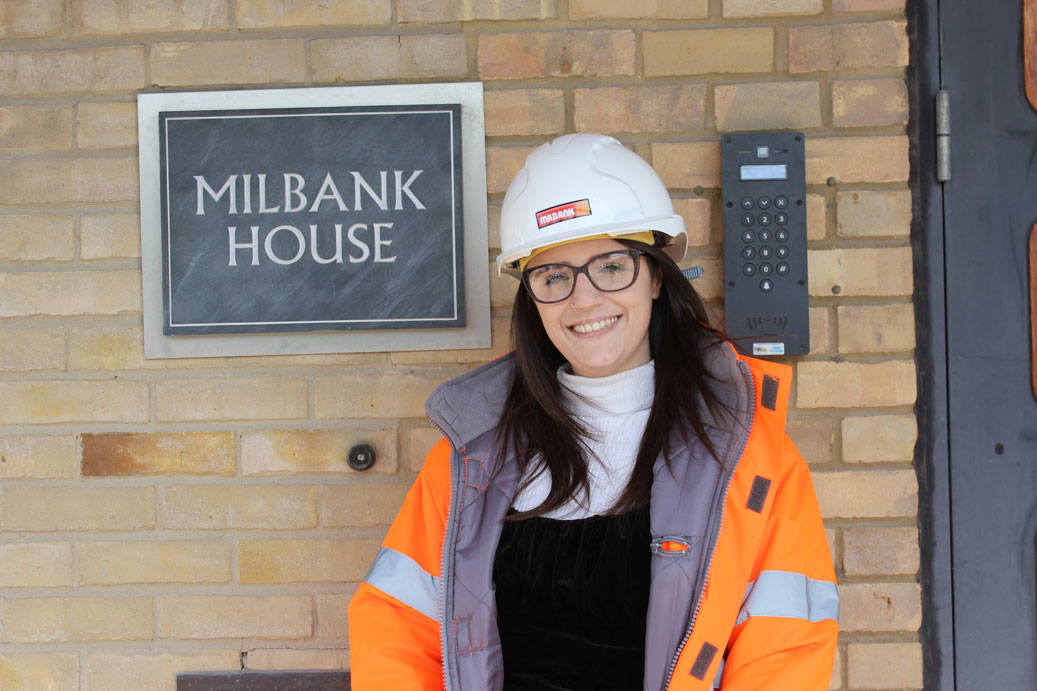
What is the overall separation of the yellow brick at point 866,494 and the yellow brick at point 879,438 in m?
0.04

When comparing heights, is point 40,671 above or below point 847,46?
below

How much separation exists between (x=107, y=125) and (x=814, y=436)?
6.51ft

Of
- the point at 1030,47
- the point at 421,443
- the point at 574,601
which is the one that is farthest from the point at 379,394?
the point at 1030,47

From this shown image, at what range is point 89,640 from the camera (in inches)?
81.2

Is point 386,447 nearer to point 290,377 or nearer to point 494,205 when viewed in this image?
point 290,377

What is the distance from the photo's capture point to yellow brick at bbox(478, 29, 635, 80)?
77.9 inches

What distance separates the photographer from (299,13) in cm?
201

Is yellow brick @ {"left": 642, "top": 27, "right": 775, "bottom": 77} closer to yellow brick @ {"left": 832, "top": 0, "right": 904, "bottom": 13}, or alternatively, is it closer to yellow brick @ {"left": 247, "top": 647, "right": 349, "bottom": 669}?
yellow brick @ {"left": 832, "top": 0, "right": 904, "bottom": 13}

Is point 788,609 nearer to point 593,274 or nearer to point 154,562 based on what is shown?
point 593,274

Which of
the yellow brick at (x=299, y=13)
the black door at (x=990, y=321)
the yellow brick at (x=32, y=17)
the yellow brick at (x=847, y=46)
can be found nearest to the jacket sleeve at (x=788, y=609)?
the black door at (x=990, y=321)

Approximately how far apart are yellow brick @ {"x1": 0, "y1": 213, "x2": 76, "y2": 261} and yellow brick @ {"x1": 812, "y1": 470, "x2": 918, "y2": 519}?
2017mm

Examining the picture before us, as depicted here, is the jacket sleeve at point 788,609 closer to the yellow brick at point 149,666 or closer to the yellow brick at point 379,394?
the yellow brick at point 379,394

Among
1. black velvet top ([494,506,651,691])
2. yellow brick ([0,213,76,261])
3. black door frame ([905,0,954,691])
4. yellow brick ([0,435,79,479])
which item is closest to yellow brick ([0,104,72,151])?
yellow brick ([0,213,76,261])

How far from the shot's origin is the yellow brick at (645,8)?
1.97 m
